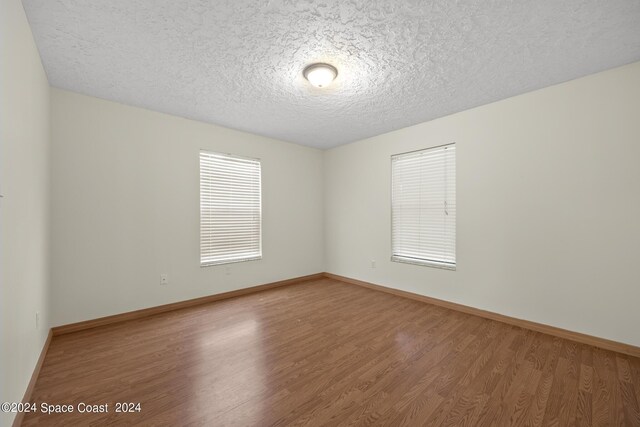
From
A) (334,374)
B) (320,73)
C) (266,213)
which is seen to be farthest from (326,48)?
(266,213)

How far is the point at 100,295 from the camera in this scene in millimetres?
2912

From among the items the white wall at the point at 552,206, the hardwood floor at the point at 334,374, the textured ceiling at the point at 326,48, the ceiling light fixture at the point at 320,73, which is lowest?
the hardwood floor at the point at 334,374

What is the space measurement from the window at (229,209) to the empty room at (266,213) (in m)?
Result: 0.03

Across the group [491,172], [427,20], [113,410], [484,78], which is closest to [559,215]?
[491,172]

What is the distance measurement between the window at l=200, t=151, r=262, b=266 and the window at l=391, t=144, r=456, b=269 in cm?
231

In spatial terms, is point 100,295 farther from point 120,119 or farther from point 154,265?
point 120,119

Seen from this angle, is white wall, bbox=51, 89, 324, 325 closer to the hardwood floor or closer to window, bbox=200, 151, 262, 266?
window, bbox=200, 151, 262, 266

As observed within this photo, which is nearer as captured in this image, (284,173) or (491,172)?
(491,172)

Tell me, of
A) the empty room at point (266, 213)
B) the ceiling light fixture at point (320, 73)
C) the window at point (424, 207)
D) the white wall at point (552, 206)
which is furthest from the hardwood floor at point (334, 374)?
the ceiling light fixture at point (320, 73)

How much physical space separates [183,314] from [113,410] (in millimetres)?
1683

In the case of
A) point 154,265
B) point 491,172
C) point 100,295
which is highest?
point 491,172

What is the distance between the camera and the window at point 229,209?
3777 mm

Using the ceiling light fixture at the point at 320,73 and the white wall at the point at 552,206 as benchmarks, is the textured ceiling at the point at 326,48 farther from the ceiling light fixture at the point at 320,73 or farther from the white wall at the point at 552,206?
the white wall at the point at 552,206

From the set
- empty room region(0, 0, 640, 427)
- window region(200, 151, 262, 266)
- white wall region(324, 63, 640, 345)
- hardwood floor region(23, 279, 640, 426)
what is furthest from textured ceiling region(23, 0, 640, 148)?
hardwood floor region(23, 279, 640, 426)
